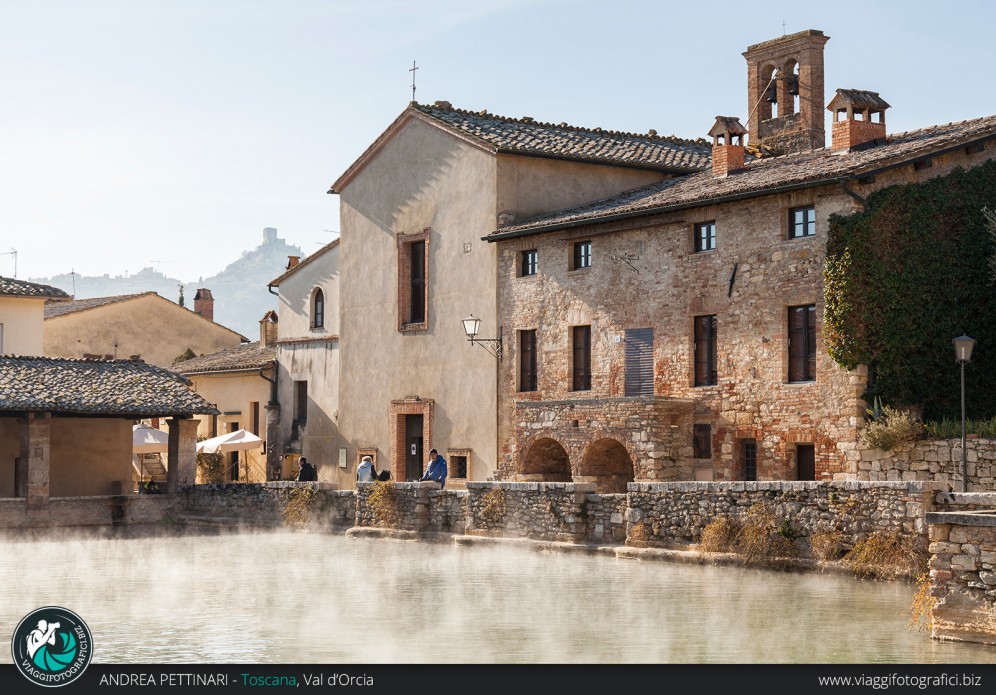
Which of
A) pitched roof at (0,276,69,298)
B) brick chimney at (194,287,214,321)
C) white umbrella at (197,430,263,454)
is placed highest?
brick chimney at (194,287,214,321)

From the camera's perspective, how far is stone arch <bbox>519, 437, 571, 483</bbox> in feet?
90.3

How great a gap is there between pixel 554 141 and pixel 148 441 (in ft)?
44.8

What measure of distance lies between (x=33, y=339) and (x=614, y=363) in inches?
755

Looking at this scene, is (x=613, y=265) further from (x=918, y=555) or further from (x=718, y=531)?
(x=918, y=555)

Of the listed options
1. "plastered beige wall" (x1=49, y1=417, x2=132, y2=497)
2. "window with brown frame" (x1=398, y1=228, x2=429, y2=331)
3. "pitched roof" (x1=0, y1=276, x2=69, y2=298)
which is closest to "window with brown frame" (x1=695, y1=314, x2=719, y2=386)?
"window with brown frame" (x1=398, y1=228, x2=429, y2=331)

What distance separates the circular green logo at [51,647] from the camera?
841 centimetres

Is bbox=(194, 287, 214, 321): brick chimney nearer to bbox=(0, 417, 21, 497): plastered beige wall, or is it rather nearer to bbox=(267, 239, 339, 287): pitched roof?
bbox=(267, 239, 339, 287): pitched roof

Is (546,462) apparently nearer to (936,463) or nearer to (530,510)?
(530,510)

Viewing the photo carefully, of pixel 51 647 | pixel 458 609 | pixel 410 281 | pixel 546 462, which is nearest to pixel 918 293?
pixel 546 462

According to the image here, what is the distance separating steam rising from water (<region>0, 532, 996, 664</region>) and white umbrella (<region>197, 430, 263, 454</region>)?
14.2 meters

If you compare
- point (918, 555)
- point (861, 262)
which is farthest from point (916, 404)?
point (918, 555)

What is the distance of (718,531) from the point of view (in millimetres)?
19625

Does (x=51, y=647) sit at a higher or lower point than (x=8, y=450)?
lower

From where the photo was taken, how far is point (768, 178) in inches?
968
